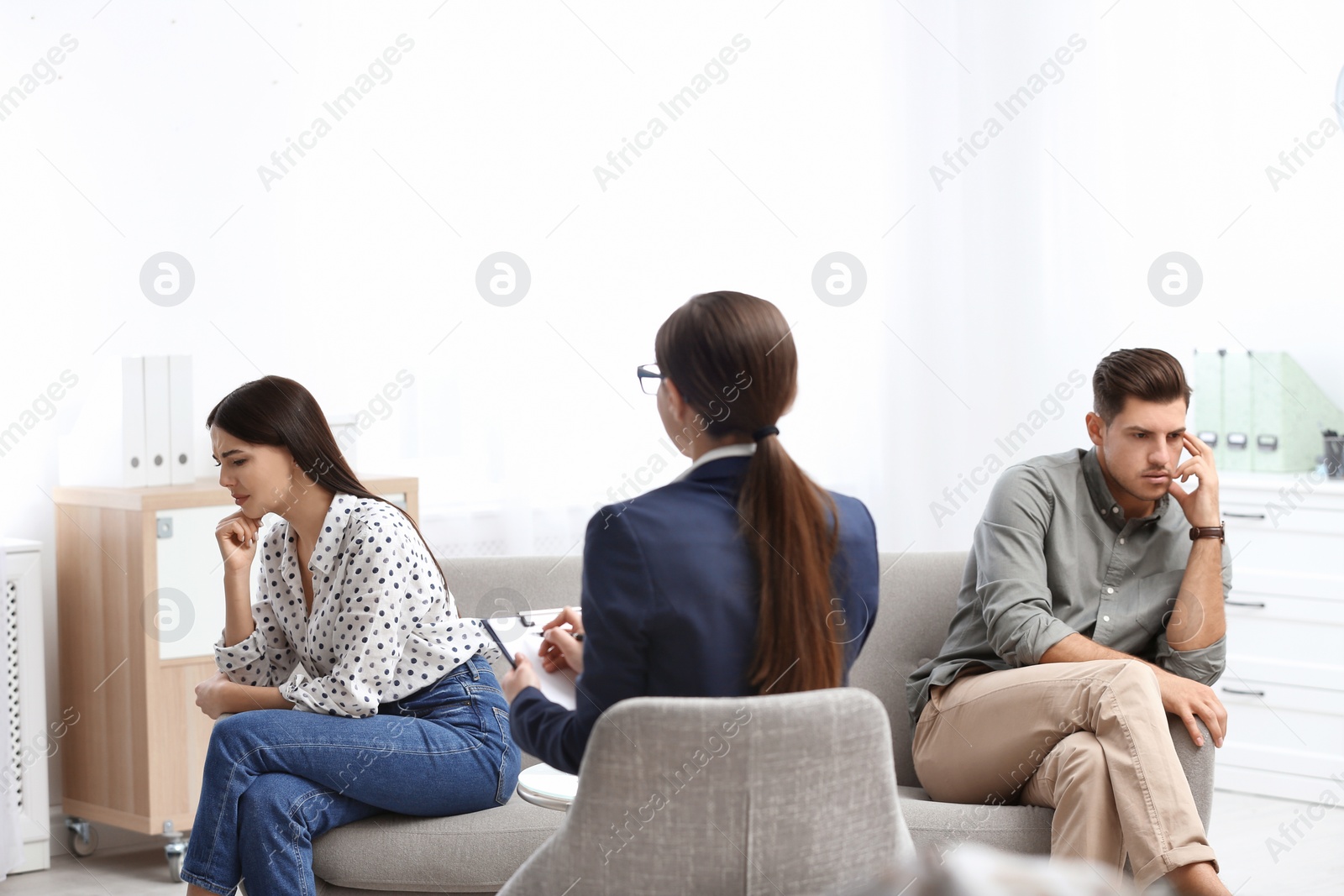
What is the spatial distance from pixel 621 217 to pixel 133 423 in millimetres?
1648

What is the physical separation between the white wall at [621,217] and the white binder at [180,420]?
0.46 feet

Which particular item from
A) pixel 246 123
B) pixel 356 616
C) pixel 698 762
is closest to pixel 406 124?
pixel 246 123

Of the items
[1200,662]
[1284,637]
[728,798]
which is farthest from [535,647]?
[1284,637]

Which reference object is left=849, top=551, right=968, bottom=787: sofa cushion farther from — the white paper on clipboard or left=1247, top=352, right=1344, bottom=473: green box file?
left=1247, top=352, right=1344, bottom=473: green box file

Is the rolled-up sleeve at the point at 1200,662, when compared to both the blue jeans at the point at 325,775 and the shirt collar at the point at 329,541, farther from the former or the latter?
the shirt collar at the point at 329,541

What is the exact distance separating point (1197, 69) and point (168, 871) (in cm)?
393

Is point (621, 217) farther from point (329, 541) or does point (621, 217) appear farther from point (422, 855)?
point (422, 855)

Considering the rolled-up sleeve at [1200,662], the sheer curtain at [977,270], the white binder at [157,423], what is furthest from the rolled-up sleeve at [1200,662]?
the white binder at [157,423]

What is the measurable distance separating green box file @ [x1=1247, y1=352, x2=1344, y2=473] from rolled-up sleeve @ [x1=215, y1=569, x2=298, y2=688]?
300 centimetres

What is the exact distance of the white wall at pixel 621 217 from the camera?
3.59m

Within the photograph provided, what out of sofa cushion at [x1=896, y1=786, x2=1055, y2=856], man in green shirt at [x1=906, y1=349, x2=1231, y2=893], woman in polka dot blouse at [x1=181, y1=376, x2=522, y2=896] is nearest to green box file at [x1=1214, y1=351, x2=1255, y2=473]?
man in green shirt at [x1=906, y1=349, x2=1231, y2=893]

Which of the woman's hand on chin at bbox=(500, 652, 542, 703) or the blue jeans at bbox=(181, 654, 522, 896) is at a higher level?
the woman's hand on chin at bbox=(500, 652, 542, 703)

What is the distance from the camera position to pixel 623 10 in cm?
431

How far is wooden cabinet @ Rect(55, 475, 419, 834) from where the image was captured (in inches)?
128
